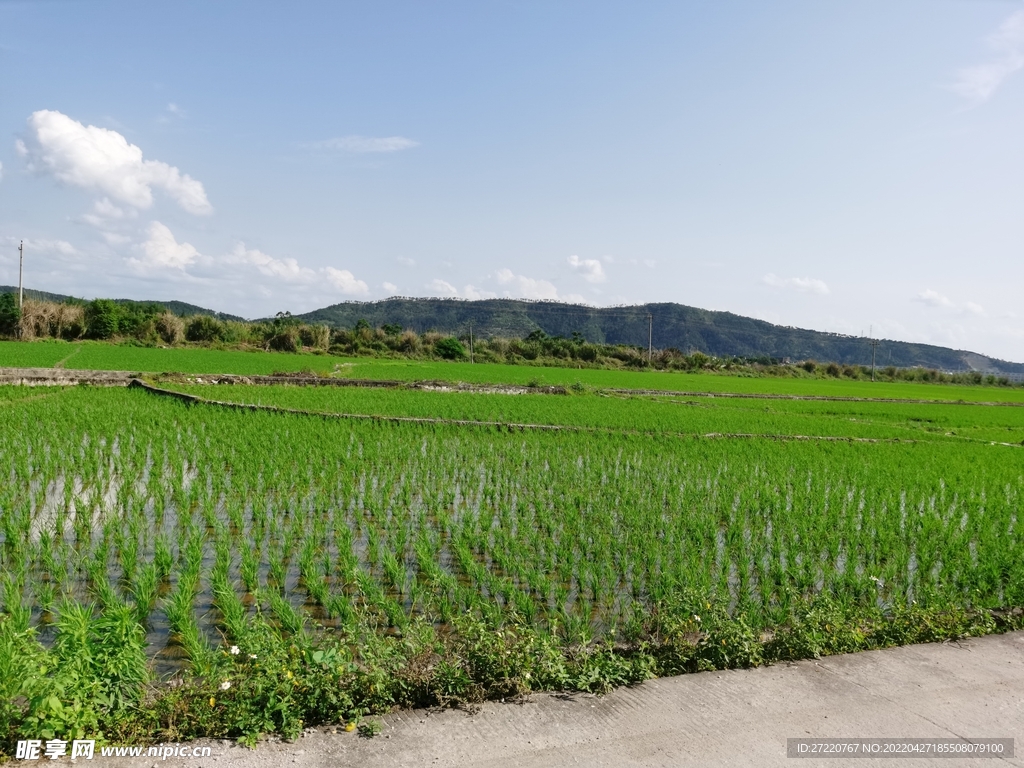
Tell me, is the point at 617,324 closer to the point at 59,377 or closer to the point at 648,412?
the point at 648,412

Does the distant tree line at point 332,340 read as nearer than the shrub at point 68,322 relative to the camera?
No

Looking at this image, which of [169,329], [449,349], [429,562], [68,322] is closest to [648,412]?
[429,562]

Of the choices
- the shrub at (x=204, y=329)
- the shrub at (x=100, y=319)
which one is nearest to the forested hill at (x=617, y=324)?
the shrub at (x=204, y=329)

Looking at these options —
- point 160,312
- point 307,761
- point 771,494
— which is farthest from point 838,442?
point 160,312

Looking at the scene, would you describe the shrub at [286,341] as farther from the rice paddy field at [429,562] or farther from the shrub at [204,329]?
the rice paddy field at [429,562]

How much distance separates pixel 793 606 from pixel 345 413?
35.1ft

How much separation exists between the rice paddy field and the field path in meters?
0.13

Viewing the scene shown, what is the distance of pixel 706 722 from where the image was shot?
2.81 metres

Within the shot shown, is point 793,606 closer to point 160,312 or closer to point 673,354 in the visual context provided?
point 160,312

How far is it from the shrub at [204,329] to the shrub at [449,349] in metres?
13.7

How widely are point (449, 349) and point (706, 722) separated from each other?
1713 inches

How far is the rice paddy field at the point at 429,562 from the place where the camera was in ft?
9.24

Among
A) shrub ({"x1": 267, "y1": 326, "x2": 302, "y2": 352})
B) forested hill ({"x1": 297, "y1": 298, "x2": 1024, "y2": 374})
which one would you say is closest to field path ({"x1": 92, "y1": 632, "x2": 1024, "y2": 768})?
shrub ({"x1": 267, "y1": 326, "x2": 302, "y2": 352})

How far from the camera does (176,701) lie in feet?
8.70
